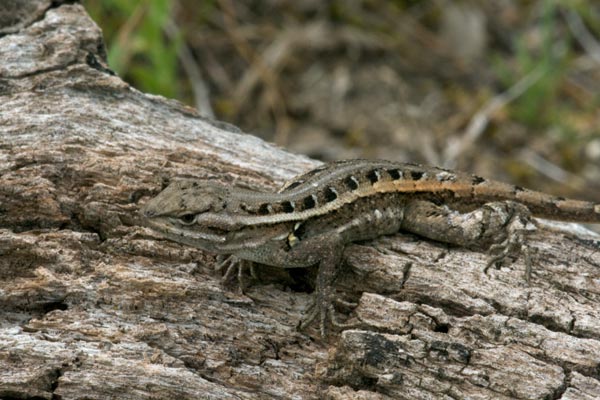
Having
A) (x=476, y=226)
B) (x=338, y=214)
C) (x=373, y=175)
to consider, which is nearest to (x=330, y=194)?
(x=338, y=214)

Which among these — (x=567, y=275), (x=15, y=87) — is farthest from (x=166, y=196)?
(x=567, y=275)

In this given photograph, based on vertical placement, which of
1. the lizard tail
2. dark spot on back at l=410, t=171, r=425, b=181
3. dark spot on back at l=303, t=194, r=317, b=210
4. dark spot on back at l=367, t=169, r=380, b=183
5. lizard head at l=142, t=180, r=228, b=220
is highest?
the lizard tail

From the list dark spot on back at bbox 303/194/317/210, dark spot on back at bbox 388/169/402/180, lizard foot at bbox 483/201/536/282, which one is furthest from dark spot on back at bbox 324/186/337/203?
lizard foot at bbox 483/201/536/282

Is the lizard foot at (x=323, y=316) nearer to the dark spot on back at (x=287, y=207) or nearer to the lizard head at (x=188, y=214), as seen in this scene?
the dark spot on back at (x=287, y=207)

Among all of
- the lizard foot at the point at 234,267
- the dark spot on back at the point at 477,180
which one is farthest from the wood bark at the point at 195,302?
the dark spot on back at the point at 477,180

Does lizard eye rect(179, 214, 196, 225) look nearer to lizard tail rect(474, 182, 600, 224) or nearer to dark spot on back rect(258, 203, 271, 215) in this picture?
dark spot on back rect(258, 203, 271, 215)

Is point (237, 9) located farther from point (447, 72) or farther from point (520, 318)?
point (520, 318)

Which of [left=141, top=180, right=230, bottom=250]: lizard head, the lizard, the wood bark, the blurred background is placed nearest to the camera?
the wood bark
